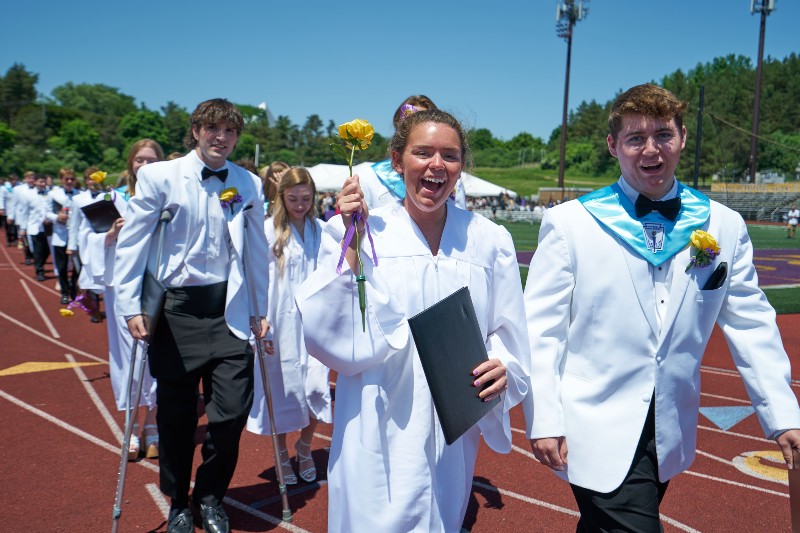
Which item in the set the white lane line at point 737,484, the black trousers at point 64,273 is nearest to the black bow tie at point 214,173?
the white lane line at point 737,484

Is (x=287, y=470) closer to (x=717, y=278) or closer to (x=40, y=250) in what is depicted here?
(x=717, y=278)

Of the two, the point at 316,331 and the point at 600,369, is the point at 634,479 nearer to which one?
the point at 600,369

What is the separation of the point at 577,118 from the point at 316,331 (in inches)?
5690

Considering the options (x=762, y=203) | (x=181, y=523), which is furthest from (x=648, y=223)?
(x=762, y=203)

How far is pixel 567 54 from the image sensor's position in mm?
53938

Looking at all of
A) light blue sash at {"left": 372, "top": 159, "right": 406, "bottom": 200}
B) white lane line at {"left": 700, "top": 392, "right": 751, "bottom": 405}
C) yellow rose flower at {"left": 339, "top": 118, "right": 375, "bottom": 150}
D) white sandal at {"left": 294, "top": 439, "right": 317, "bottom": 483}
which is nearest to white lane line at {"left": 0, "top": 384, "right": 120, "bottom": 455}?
white sandal at {"left": 294, "top": 439, "right": 317, "bottom": 483}

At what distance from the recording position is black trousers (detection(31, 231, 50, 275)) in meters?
16.4

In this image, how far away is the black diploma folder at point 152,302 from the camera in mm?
4035

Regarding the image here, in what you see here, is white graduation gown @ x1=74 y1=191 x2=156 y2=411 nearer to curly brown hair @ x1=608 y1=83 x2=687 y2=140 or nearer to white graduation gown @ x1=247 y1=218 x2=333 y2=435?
white graduation gown @ x1=247 y1=218 x2=333 y2=435

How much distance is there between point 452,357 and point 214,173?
2458 mm

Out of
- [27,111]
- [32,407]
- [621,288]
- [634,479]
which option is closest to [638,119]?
[621,288]

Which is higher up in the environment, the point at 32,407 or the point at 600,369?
the point at 600,369

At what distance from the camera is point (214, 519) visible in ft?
13.5

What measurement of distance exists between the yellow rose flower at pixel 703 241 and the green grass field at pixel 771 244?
38.4ft
